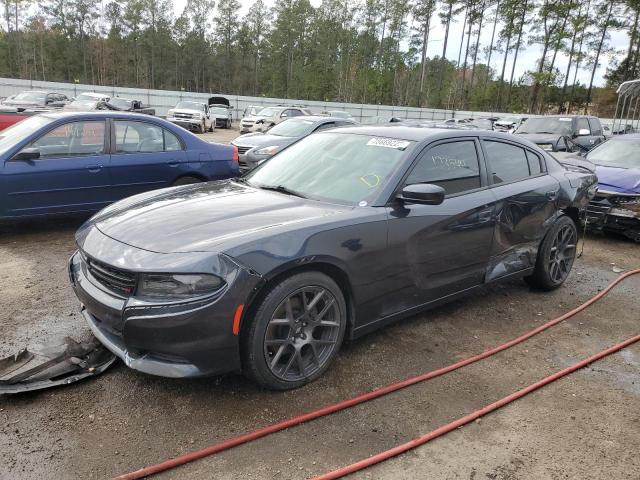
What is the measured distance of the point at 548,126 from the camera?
1459cm

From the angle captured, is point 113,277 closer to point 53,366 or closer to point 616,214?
point 53,366

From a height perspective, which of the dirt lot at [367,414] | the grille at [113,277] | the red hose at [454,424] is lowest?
the dirt lot at [367,414]

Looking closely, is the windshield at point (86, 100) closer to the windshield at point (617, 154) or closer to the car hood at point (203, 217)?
the windshield at point (617, 154)

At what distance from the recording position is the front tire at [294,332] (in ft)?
9.04

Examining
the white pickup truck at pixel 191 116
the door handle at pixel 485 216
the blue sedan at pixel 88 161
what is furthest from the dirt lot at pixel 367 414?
the white pickup truck at pixel 191 116

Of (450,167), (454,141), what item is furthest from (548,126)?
(450,167)

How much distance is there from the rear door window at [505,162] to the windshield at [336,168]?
943 millimetres

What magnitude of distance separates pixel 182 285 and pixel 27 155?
3.99 m

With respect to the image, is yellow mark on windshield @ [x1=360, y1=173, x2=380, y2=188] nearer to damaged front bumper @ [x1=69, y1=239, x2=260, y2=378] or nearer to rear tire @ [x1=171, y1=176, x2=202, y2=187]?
damaged front bumper @ [x1=69, y1=239, x2=260, y2=378]

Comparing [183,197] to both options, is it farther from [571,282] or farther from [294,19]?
[294,19]

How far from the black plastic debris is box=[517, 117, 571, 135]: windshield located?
46.5ft

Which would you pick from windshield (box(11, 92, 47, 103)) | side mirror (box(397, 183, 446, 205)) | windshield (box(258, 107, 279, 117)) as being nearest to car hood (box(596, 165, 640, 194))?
side mirror (box(397, 183, 446, 205))

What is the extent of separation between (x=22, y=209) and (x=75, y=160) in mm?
796

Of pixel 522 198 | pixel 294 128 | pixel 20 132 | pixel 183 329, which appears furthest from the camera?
pixel 294 128
